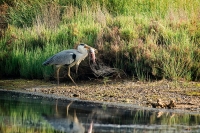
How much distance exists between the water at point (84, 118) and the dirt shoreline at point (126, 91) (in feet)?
2.12

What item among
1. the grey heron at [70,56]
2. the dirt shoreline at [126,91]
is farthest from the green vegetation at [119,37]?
the grey heron at [70,56]

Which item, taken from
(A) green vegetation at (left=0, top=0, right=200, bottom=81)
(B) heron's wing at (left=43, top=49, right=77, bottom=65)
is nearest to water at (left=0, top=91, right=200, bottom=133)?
(B) heron's wing at (left=43, top=49, right=77, bottom=65)

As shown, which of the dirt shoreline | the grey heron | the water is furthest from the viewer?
the grey heron

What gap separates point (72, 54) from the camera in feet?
53.8

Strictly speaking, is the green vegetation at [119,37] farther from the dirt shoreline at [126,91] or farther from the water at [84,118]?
the water at [84,118]

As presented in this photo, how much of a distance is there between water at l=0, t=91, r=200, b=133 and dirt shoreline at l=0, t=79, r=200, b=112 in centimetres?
65

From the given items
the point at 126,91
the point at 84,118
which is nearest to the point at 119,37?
the point at 126,91

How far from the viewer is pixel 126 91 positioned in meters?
15.0

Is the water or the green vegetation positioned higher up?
the green vegetation

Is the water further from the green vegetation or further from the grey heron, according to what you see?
the green vegetation

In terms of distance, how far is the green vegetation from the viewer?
16469 mm

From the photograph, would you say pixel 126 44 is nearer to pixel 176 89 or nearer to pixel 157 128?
pixel 176 89

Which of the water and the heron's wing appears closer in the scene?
the water

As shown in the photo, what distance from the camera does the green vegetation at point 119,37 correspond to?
16.5 m
